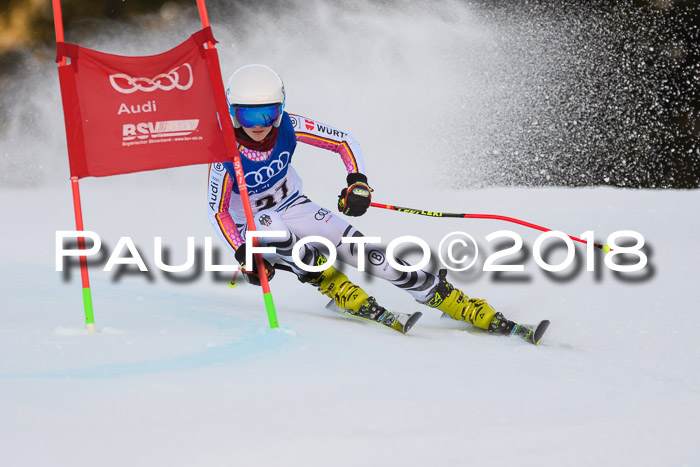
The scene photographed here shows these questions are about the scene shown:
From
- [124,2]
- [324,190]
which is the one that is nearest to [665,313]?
[324,190]

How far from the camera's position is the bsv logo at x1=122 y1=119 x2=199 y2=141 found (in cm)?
308

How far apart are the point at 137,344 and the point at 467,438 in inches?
55.7

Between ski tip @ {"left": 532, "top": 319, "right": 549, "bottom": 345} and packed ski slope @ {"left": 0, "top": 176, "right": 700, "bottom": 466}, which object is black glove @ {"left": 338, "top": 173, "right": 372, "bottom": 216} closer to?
packed ski slope @ {"left": 0, "top": 176, "right": 700, "bottom": 466}

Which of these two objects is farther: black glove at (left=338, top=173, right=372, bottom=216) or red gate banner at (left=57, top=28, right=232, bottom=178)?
black glove at (left=338, top=173, right=372, bottom=216)

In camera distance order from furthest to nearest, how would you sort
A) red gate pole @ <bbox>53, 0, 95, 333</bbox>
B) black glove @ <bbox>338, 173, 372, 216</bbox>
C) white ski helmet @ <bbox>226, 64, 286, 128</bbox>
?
black glove @ <bbox>338, 173, 372, 216</bbox>, white ski helmet @ <bbox>226, 64, 286, 128</bbox>, red gate pole @ <bbox>53, 0, 95, 333</bbox>

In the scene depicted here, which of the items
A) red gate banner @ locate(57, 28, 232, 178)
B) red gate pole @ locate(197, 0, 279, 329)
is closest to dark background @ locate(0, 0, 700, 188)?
red gate pole @ locate(197, 0, 279, 329)

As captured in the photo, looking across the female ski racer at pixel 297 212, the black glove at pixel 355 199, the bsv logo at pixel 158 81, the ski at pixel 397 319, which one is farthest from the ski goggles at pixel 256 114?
the ski at pixel 397 319

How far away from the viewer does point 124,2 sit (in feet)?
34.1

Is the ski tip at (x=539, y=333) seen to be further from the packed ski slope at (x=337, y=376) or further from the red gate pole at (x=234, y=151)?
the red gate pole at (x=234, y=151)

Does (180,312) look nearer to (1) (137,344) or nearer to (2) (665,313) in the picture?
(1) (137,344)

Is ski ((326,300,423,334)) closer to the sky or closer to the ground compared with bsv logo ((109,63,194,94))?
closer to the ground

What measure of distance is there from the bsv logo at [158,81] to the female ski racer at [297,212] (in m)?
0.28

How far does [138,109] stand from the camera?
121 inches

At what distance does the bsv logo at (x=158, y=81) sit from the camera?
306cm
